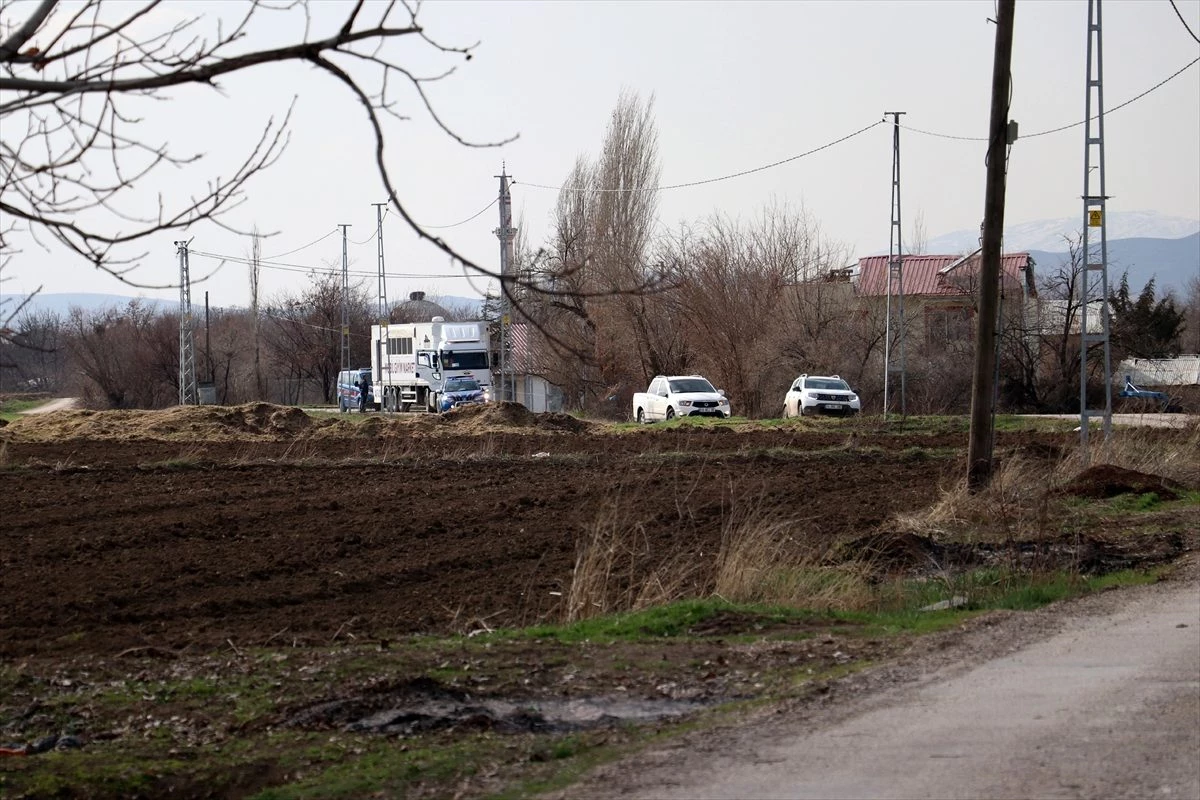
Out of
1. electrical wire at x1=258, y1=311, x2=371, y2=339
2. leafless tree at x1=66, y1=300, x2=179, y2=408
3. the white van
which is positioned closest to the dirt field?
the white van

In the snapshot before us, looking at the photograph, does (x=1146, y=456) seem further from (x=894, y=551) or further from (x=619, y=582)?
(x=619, y=582)

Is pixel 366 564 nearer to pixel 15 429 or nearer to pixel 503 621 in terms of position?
pixel 503 621

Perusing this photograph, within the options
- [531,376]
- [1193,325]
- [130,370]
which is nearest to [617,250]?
[531,376]

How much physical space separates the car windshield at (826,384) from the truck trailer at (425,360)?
17797 millimetres

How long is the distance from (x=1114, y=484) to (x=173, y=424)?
29139 millimetres

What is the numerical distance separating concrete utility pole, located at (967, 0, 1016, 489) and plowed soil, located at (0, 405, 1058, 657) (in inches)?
48.6

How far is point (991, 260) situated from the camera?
19.3 m

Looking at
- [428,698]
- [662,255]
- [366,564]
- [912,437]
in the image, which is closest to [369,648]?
[428,698]

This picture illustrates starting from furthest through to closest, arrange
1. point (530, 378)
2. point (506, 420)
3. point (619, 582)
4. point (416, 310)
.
Answer: point (416, 310) < point (530, 378) < point (506, 420) < point (619, 582)

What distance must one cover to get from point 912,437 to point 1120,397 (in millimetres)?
18476

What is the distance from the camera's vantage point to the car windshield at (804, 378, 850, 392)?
162ft

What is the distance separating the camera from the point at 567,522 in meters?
17.7

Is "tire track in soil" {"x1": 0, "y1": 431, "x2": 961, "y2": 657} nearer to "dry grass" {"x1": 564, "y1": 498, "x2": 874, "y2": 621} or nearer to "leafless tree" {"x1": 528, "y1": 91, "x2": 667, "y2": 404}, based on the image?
"dry grass" {"x1": 564, "y1": 498, "x2": 874, "y2": 621}

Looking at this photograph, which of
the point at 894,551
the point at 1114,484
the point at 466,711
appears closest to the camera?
the point at 466,711
